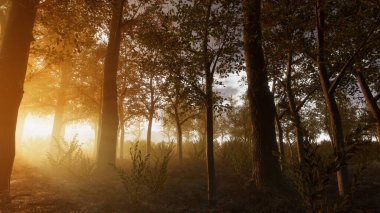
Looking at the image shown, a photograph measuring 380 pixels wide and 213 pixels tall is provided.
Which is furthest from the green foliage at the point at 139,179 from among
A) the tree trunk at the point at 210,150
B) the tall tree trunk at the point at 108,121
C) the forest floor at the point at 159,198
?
the tall tree trunk at the point at 108,121

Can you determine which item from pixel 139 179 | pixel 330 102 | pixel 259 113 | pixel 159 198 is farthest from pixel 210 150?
pixel 330 102

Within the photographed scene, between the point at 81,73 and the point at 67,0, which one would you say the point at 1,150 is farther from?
the point at 81,73

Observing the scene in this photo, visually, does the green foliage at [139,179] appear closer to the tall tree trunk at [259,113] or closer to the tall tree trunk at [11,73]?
the tall tree trunk at [11,73]

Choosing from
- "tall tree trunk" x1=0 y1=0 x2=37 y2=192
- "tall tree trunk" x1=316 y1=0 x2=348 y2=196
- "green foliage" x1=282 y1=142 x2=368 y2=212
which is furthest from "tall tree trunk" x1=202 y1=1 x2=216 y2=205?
"green foliage" x1=282 y1=142 x2=368 y2=212

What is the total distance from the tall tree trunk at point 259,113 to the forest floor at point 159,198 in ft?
2.64

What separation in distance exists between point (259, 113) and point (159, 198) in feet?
14.2

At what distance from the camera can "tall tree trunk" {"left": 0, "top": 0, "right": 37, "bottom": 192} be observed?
25.1ft

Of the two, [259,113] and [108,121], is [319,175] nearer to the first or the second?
[259,113]

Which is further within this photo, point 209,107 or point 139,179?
point 209,107

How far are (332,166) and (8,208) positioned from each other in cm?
671

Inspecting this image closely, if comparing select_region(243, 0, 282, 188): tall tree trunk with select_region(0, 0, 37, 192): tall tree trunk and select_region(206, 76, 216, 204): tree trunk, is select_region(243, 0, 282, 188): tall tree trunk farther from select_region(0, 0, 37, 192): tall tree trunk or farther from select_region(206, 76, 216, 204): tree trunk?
select_region(0, 0, 37, 192): tall tree trunk

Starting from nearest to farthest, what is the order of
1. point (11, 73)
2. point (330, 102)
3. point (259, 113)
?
point (11, 73)
point (330, 102)
point (259, 113)

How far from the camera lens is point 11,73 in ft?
25.6

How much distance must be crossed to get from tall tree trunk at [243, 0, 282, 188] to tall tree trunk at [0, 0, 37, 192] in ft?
21.0
